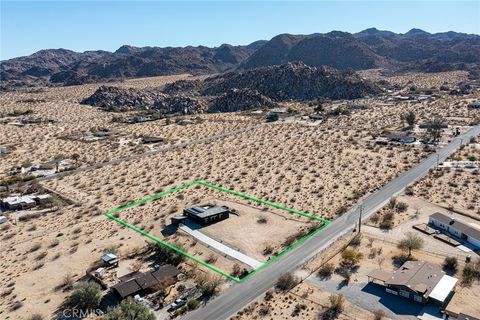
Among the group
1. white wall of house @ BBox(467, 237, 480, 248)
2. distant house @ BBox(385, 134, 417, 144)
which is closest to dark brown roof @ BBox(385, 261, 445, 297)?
white wall of house @ BBox(467, 237, 480, 248)

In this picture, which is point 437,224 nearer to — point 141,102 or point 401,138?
point 401,138

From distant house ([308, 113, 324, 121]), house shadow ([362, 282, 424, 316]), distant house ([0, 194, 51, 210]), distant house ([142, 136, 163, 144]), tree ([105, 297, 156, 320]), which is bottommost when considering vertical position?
house shadow ([362, 282, 424, 316])

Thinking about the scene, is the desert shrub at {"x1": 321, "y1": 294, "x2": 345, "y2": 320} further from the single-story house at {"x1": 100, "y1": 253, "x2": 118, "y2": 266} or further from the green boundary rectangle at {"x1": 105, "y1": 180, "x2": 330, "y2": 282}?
the single-story house at {"x1": 100, "y1": 253, "x2": 118, "y2": 266}

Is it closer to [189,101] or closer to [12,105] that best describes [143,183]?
[189,101]

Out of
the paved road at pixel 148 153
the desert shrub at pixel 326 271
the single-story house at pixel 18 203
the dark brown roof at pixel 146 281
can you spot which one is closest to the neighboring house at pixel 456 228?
the desert shrub at pixel 326 271

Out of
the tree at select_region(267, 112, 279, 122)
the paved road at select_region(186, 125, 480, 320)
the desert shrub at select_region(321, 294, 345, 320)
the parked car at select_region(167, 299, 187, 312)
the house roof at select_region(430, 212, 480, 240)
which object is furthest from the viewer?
the tree at select_region(267, 112, 279, 122)
